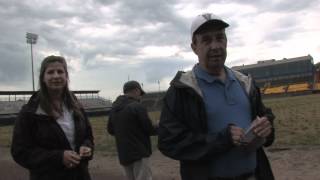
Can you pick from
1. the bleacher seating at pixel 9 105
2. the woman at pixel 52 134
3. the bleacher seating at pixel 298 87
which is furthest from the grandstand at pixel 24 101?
the woman at pixel 52 134

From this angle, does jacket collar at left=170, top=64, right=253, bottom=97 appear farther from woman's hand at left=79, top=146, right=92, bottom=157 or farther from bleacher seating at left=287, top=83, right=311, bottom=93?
bleacher seating at left=287, top=83, right=311, bottom=93

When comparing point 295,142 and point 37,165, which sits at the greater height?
point 37,165

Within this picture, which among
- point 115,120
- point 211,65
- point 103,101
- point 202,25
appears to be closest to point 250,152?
point 211,65

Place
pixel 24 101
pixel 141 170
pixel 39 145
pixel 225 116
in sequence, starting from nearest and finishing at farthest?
pixel 225 116
pixel 39 145
pixel 141 170
pixel 24 101

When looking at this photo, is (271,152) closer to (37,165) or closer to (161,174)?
(161,174)

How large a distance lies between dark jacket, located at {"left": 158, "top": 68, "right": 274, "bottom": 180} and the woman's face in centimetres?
109

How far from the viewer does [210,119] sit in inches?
125

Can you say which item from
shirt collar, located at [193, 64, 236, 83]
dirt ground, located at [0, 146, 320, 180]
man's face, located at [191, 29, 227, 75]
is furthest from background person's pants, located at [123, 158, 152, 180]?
man's face, located at [191, 29, 227, 75]

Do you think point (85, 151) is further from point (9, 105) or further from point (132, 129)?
point (9, 105)

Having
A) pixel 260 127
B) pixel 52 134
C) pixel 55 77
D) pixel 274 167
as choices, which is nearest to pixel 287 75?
pixel 274 167

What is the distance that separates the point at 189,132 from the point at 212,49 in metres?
0.50

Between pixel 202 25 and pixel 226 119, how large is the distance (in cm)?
57

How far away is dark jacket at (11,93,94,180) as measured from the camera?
156 inches

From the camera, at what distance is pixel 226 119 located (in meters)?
3.15
